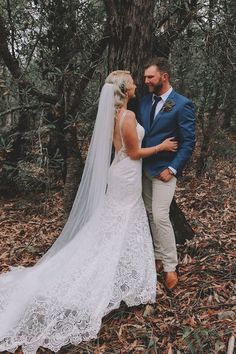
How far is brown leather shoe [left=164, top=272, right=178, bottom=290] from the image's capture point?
4.54 m

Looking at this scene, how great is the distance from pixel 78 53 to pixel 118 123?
2.55 m

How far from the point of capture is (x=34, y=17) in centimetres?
638

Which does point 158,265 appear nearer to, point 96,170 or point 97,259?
point 97,259

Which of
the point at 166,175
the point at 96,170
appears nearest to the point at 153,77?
the point at 166,175

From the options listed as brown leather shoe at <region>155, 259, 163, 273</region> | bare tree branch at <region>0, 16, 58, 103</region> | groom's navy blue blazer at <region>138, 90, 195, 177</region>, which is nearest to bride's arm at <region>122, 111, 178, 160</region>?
groom's navy blue blazer at <region>138, 90, 195, 177</region>

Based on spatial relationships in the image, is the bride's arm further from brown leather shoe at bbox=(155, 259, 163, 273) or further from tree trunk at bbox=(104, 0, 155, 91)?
brown leather shoe at bbox=(155, 259, 163, 273)

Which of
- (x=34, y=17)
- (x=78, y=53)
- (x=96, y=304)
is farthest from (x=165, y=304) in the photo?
(x=34, y=17)

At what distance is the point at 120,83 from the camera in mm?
4293

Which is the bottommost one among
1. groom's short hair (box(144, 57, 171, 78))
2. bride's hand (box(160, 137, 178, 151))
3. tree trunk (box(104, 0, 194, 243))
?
bride's hand (box(160, 137, 178, 151))

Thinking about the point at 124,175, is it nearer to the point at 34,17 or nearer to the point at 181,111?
the point at 181,111

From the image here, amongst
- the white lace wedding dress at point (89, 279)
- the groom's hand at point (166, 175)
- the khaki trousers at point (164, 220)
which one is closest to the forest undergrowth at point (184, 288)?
the white lace wedding dress at point (89, 279)

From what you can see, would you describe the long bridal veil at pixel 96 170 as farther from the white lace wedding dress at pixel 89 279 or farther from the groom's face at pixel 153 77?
the groom's face at pixel 153 77

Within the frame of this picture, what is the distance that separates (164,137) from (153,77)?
65cm

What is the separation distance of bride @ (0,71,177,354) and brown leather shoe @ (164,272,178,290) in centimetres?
29
